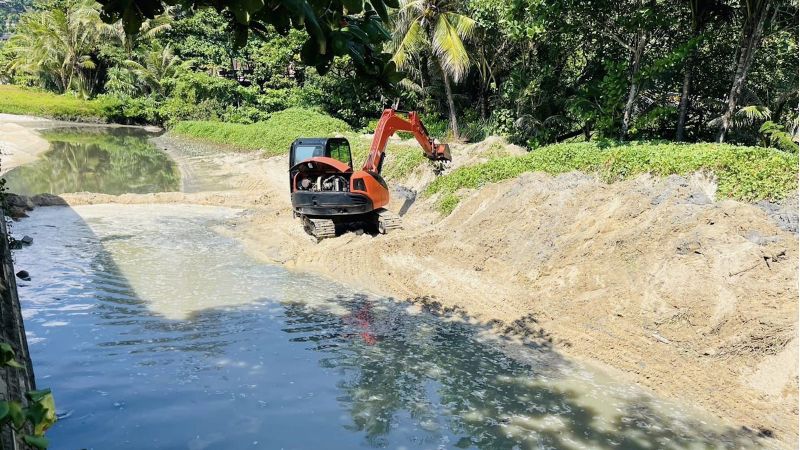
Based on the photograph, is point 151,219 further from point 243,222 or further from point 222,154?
point 222,154

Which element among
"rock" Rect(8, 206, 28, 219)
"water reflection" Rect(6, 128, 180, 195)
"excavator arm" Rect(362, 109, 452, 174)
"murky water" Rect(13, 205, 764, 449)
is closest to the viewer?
"murky water" Rect(13, 205, 764, 449)

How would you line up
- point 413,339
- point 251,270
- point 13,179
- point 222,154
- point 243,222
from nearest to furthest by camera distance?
point 413,339, point 251,270, point 243,222, point 13,179, point 222,154

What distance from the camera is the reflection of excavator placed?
1258 cm

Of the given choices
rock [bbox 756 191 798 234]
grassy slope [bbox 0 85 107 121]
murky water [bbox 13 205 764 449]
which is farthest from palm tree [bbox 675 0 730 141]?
grassy slope [bbox 0 85 107 121]

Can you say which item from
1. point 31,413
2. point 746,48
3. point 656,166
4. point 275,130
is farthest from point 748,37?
point 275,130

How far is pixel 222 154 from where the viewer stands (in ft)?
95.2

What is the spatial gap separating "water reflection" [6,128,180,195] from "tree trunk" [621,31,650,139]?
1494cm

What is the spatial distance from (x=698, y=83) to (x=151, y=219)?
48.2ft

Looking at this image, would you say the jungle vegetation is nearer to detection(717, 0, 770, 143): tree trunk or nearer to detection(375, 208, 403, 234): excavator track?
detection(717, 0, 770, 143): tree trunk

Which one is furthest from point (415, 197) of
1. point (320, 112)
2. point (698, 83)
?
point (320, 112)

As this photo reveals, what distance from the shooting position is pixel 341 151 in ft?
48.4

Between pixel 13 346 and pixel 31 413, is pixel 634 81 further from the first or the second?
pixel 31 413

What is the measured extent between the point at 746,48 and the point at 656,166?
4.74 meters

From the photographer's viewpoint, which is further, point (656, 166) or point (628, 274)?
point (656, 166)
